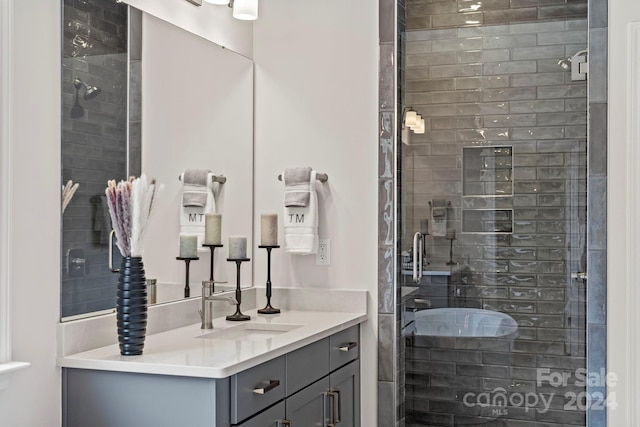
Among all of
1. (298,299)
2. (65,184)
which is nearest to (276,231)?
(298,299)

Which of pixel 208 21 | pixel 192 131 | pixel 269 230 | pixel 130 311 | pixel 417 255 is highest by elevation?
pixel 208 21

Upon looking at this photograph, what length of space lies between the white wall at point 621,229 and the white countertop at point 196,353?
1.13 meters

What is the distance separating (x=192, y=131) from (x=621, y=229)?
181 centimetres

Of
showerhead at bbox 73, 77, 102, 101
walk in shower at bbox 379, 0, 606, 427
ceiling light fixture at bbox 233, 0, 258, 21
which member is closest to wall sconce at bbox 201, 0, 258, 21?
ceiling light fixture at bbox 233, 0, 258, 21

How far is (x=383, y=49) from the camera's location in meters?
3.33

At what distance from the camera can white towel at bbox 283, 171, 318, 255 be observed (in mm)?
3303

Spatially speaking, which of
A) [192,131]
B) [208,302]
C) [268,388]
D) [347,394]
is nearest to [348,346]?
[347,394]

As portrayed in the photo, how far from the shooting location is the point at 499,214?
3186 millimetres

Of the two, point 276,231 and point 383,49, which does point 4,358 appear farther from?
point 383,49

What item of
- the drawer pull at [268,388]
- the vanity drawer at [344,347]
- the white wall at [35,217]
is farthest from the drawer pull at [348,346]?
the white wall at [35,217]

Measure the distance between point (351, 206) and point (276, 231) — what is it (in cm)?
36

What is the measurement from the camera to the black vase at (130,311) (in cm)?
222

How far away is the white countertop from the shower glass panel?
1.99ft

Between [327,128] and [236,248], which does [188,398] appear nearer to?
[236,248]
